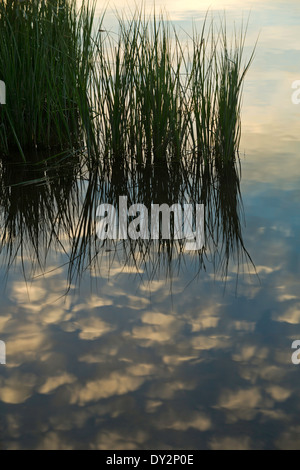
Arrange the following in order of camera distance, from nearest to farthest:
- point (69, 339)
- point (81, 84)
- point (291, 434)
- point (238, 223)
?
point (291, 434) → point (69, 339) → point (238, 223) → point (81, 84)

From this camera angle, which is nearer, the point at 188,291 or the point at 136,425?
the point at 136,425

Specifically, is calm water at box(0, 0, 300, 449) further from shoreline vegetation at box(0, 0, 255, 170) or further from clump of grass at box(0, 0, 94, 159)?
clump of grass at box(0, 0, 94, 159)

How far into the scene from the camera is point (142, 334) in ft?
7.32

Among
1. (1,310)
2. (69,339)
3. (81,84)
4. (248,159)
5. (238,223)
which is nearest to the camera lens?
(69,339)

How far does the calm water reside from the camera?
1788 millimetres

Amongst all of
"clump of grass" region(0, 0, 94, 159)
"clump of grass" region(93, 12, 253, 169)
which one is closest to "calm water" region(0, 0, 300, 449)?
"clump of grass" region(93, 12, 253, 169)

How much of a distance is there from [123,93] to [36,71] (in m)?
0.60

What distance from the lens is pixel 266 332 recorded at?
2227 millimetres

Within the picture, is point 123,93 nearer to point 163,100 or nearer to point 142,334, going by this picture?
point 163,100

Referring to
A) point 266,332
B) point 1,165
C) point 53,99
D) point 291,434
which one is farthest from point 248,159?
point 291,434

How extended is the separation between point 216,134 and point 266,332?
5.79ft

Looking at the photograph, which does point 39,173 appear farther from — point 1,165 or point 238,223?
point 238,223

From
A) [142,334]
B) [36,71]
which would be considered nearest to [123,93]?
[36,71]

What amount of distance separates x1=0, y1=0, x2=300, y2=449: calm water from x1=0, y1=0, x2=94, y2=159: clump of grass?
23.2 inches
